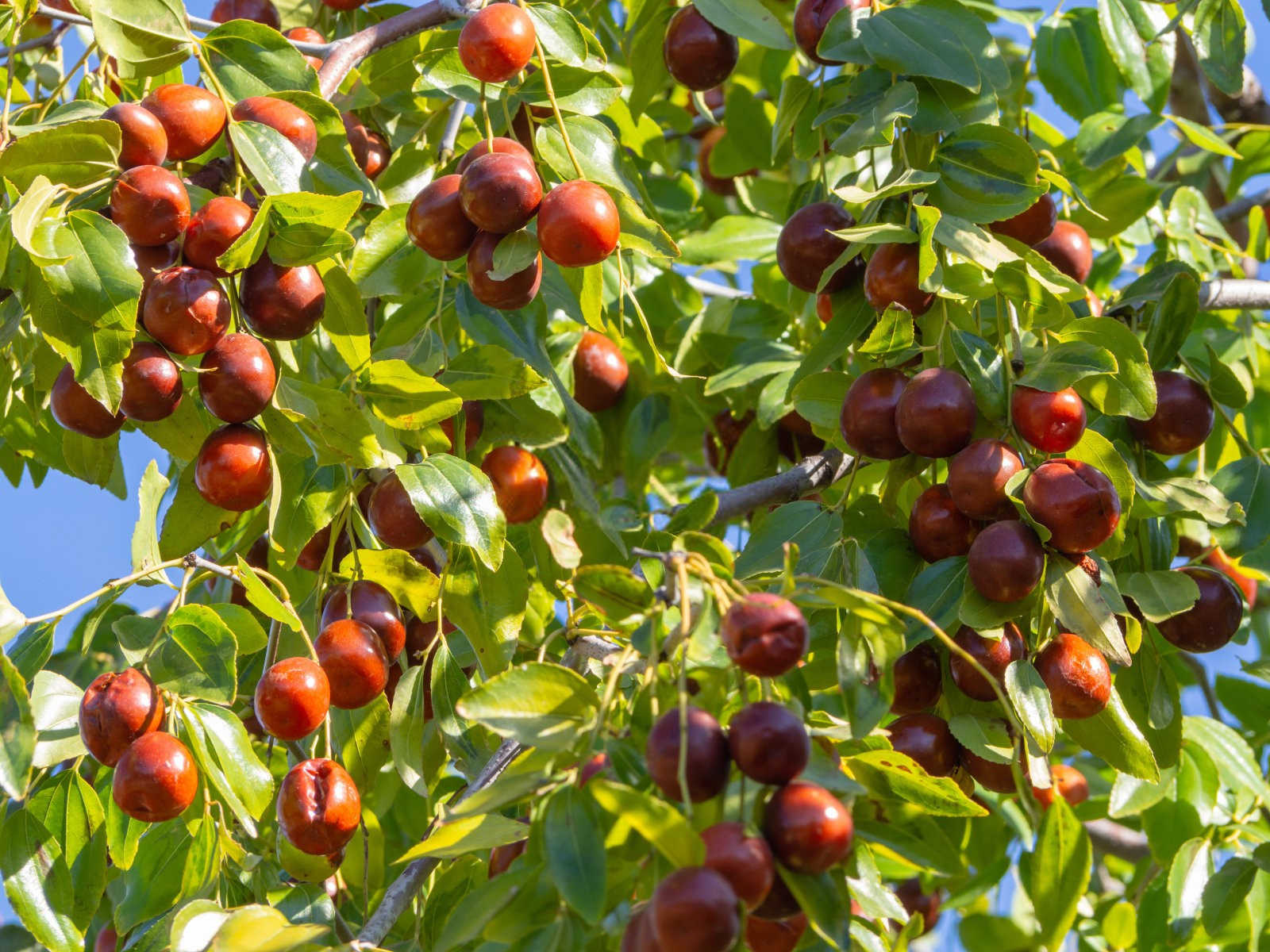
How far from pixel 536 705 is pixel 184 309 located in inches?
21.9

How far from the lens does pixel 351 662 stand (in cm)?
156

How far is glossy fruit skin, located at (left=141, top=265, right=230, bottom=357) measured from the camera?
140 cm

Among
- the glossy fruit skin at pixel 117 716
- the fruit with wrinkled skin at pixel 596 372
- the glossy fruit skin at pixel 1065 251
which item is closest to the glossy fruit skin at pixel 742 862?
the glossy fruit skin at pixel 117 716

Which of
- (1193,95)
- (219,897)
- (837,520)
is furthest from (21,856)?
(1193,95)

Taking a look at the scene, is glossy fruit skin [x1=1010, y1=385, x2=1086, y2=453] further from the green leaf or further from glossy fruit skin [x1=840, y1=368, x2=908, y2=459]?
the green leaf

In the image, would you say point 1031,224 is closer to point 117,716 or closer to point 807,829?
point 807,829

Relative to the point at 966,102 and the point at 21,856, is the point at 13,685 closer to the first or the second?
the point at 21,856

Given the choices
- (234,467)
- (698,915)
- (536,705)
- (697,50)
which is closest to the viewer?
(698,915)

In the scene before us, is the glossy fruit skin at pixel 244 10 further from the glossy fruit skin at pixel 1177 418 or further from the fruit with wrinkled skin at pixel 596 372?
the glossy fruit skin at pixel 1177 418

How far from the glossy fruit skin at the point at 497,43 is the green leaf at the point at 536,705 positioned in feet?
2.53

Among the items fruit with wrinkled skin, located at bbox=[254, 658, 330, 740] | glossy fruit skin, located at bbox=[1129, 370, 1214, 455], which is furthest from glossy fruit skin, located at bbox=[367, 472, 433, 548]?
glossy fruit skin, located at bbox=[1129, 370, 1214, 455]

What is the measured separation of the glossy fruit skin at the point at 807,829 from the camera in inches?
41.0

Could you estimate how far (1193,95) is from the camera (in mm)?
3195

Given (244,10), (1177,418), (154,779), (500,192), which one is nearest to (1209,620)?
(1177,418)
